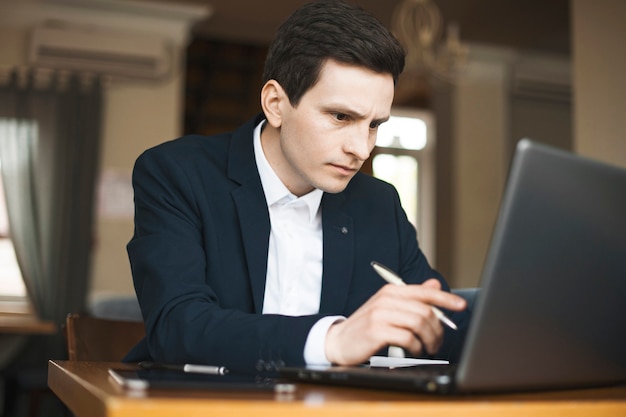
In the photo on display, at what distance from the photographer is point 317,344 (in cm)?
94

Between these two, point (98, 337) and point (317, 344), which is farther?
point (98, 337)

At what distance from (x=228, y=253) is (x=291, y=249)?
0.48ft

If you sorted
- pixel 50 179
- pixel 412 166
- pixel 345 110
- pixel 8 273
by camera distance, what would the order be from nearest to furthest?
pixel 345 110 < pixel 50 179 < pixel 8 273 < pixel 412 166

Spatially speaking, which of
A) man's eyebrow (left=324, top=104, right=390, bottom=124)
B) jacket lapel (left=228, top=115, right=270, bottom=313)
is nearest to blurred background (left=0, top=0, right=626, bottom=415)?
jacket lapel (left=228, top=115, right=270, bottom=313)

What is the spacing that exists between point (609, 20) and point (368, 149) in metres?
3.54

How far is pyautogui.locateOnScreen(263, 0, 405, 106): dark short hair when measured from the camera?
1.32 m

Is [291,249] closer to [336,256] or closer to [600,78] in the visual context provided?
[336,256]

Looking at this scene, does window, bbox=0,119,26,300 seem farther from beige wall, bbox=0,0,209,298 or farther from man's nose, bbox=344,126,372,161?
man's nose, bbox=344,126,372,161

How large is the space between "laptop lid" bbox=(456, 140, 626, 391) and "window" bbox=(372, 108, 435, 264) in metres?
8.18

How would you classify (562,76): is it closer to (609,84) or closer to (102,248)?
(609,84)

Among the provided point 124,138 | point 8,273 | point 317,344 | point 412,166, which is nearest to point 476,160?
point 412,166

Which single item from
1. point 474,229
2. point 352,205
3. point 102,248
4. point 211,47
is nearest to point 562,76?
point 474,229

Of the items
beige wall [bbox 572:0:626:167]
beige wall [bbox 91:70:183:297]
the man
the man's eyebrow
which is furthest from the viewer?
beige wall [bbox 91:70:183:297]

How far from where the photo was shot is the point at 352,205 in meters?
1.62
